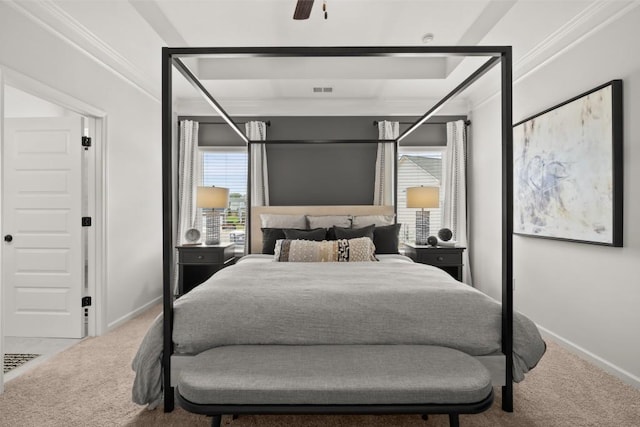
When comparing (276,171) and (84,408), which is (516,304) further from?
(84,408)

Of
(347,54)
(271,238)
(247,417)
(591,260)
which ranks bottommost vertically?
(247,417)

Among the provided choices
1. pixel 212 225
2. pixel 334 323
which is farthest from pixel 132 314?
pixel 334 323

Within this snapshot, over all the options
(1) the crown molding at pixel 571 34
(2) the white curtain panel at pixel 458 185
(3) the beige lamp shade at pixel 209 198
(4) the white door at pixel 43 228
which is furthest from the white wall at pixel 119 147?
(1) the crown molding at pixel 571 34

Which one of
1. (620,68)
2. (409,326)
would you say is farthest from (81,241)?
(620,68)

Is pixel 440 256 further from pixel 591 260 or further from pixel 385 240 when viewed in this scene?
pixel 591 260

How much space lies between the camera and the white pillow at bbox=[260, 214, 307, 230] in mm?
4117

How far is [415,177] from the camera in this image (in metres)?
5.10

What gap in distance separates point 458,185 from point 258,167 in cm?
261

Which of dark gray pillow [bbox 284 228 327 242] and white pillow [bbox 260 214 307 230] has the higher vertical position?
white pillow [bbox 260 214 307 230]

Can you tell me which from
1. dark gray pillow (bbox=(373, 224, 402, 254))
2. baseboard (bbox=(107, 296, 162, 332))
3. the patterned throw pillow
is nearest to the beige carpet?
baseboard (bbox=(107, 296, 162, 332))

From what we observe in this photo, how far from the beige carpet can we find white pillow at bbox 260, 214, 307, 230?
6.18 ft

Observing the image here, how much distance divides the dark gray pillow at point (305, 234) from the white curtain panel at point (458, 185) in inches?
78.0

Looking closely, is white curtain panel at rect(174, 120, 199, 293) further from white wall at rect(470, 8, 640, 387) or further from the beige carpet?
white wall at rect(470, 8, 640, 387)

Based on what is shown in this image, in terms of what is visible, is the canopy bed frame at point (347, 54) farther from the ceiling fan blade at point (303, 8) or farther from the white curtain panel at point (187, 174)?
the white curtain panel at point (187, 174)
